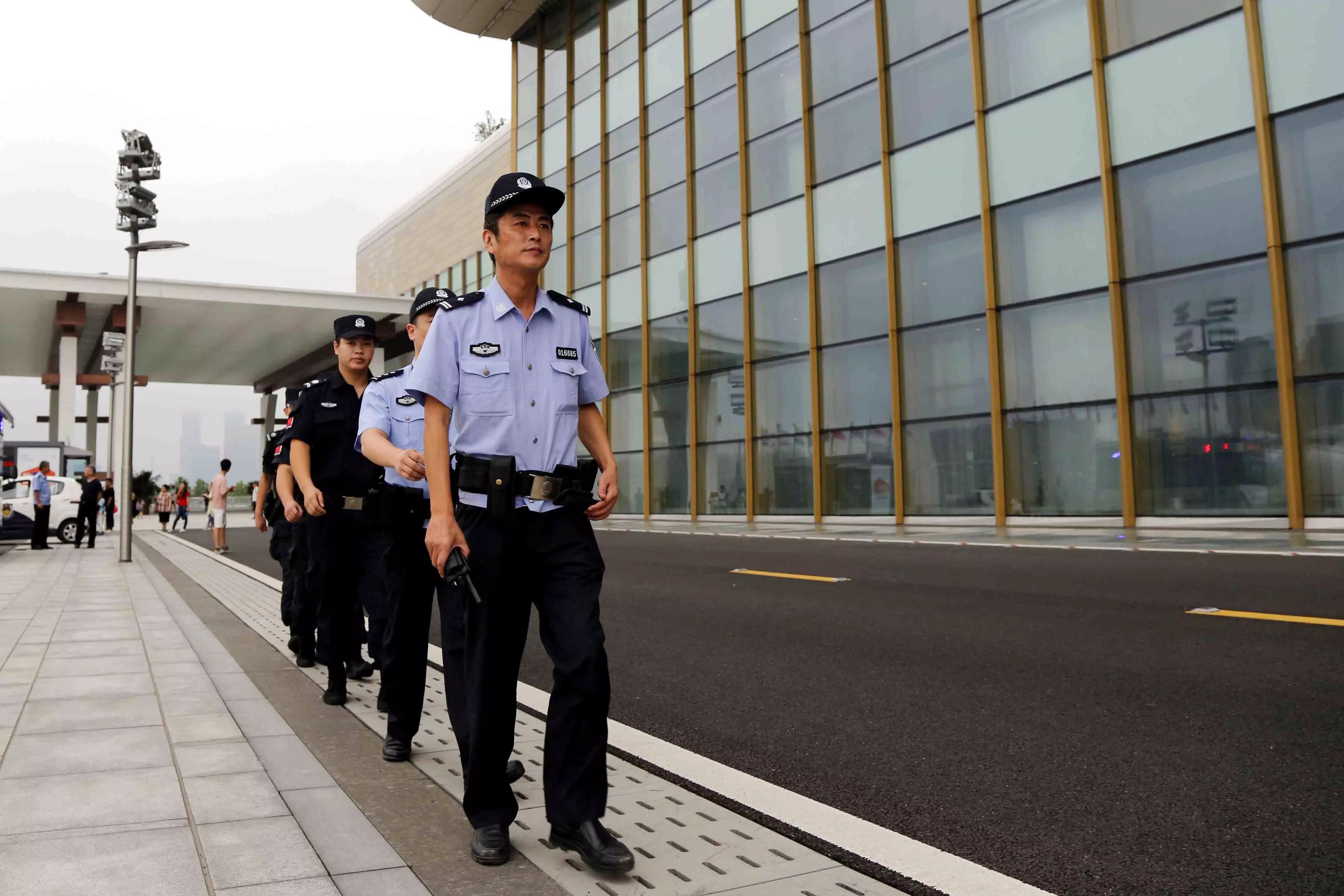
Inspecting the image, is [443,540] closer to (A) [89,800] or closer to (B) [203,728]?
(A) [89,800]

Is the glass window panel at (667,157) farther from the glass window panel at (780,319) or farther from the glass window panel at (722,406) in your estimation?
the glass window panel at (722,406)

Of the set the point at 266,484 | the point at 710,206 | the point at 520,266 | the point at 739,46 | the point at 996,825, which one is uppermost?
→ the point at 739,46

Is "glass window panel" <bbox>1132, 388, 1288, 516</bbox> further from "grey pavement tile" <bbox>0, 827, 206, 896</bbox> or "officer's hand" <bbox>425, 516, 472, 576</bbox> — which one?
"grey pavement tile" <bbox>0, 827, 206, 896</bbox>

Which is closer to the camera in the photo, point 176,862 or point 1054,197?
point 176,862

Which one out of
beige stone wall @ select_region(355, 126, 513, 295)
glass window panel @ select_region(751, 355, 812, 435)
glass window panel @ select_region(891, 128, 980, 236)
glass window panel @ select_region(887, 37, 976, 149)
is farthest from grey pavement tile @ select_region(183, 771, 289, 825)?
beige stone wall @ select_region(355, 126, 513, 295)

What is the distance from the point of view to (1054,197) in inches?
706

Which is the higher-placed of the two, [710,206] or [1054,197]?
[710,206]

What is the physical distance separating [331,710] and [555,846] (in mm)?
2346

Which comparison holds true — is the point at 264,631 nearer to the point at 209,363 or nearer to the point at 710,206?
the point at 710,206

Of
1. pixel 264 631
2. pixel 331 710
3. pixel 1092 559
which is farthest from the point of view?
pixel 1092 559

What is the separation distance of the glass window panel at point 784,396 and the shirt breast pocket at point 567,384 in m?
19.2

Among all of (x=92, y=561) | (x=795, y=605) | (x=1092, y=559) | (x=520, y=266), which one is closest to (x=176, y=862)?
(x=520, y=266)

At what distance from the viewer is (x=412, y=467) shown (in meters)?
3.54

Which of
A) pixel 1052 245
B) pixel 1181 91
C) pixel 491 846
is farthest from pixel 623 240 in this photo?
pixel 491 846
